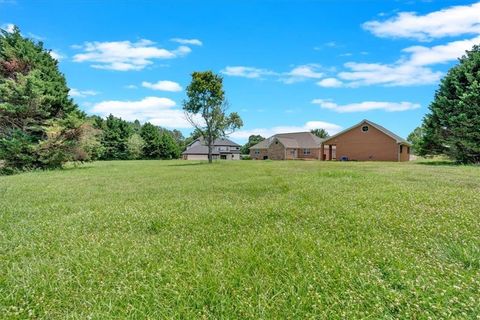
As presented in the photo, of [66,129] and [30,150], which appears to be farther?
[66,129]

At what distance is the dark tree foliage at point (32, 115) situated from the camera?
19938 mm

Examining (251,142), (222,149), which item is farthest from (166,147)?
(251,142)

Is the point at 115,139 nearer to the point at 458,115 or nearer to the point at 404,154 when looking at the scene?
the point at 404,154

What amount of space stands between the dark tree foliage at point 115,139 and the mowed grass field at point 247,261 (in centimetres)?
5651

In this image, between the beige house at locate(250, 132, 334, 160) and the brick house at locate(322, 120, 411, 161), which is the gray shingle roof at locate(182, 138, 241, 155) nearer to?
the beige house at locate(250, 132, 334, 160)

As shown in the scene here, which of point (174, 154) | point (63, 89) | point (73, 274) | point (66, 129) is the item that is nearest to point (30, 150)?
point (66, 129)

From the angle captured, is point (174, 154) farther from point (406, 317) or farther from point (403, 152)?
point (406, 317)

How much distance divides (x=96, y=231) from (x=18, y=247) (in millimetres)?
1122

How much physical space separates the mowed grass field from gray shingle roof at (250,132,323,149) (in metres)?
49.1

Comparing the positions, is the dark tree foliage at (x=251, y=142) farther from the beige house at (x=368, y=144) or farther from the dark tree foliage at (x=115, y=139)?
the beige house at (x=368, y=144)

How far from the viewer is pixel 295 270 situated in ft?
10.9

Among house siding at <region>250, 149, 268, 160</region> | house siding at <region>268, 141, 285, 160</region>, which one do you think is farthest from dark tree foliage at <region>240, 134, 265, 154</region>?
house siding at <region>268, 141, 285, 160</region>

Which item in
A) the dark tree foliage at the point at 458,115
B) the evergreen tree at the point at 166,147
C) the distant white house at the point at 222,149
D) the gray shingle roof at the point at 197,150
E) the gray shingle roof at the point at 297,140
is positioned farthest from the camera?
the distant white house at the point at 222,149

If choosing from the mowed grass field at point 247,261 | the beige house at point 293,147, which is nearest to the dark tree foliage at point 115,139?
the beige house at point 293,147
